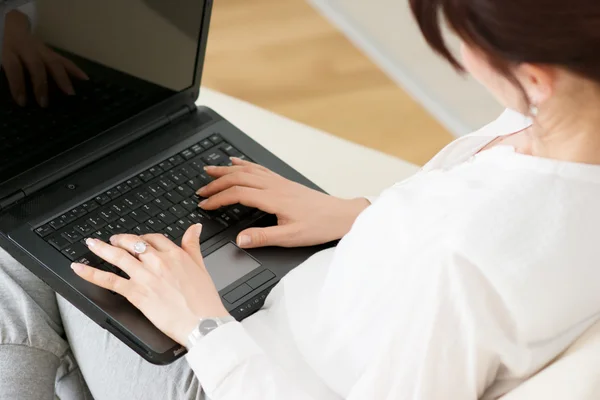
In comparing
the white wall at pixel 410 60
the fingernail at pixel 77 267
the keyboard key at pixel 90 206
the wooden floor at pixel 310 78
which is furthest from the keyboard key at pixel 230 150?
the white wall at pixel 410 60

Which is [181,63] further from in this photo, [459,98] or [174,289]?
[459,98]

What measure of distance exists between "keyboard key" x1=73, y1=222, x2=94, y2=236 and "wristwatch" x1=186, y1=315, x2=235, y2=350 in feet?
0.70

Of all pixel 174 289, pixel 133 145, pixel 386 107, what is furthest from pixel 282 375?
pixel 386 107

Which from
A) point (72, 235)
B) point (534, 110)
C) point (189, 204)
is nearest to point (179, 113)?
point (189, 204)

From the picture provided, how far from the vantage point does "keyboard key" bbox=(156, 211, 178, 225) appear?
3.45 ft

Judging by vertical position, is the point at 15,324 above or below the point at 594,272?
below

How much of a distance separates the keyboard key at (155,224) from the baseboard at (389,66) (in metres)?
1.27

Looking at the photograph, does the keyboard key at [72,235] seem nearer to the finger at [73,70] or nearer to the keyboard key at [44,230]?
the keyboard key at [44,230]

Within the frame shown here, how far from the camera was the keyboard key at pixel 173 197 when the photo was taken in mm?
1078

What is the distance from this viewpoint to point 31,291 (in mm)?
1042

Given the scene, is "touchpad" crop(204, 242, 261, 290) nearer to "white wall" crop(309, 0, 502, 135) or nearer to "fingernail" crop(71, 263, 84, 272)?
"fingernail" crop(71, 263, 84, 272)

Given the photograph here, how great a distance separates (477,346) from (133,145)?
2.00ft

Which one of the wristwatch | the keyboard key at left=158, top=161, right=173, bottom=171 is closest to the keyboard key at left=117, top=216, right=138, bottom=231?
the keyboard key at left=158, top=161, right=173, bottom=171

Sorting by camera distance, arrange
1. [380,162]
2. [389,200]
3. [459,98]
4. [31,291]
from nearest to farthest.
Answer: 1. [389,200]
2. [31,291]
3. [380,162]
4. [459,98]
